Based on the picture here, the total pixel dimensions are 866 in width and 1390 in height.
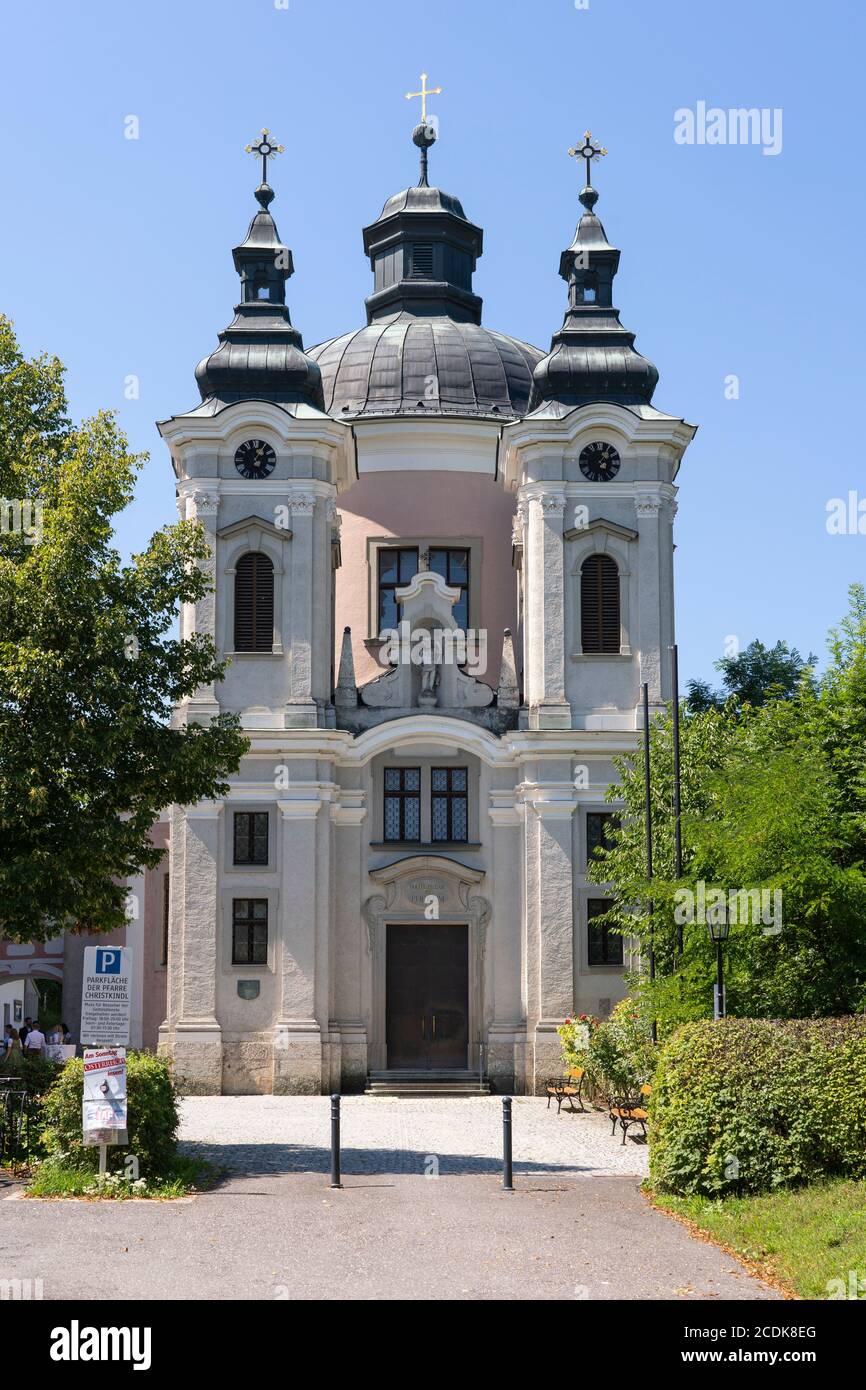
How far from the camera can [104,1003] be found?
59.7 ft

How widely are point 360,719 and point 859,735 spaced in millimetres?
16398

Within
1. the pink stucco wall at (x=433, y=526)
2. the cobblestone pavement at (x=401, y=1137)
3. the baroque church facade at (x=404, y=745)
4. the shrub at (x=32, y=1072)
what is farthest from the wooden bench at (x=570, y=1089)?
the pink stucco wall at (x=433, y=526)

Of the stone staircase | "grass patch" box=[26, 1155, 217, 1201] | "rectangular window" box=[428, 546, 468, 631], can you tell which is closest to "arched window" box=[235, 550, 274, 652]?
"rectangular window" box=[428, 546, 468, 631]

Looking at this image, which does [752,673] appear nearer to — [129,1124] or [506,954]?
[506,954]

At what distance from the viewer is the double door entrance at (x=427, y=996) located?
3547 centimetres

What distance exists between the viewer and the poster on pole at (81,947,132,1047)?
1816cm

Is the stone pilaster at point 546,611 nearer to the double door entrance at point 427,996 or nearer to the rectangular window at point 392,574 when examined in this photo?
the rectangular window at point 392,574

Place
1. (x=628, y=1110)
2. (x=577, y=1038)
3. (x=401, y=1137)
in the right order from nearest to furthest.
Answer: (x=401, y=1137), (x=628, y=1110), (x=577, y=1038)

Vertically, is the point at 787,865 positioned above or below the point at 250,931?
above

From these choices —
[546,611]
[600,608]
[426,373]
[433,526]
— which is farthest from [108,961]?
[426,373]

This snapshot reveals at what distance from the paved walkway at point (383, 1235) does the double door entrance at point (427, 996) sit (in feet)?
39.0

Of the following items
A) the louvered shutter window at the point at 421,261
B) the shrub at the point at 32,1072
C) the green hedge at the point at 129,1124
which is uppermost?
the louvered shutter window at the point at 421,261

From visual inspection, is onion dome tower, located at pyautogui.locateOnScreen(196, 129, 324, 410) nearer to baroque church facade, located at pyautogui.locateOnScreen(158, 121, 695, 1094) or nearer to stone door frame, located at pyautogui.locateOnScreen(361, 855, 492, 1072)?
baroque church facade, located at pyautogui.locateOnScreen(158, 121, 695, 1094)

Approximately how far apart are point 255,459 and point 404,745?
24.0 ft
